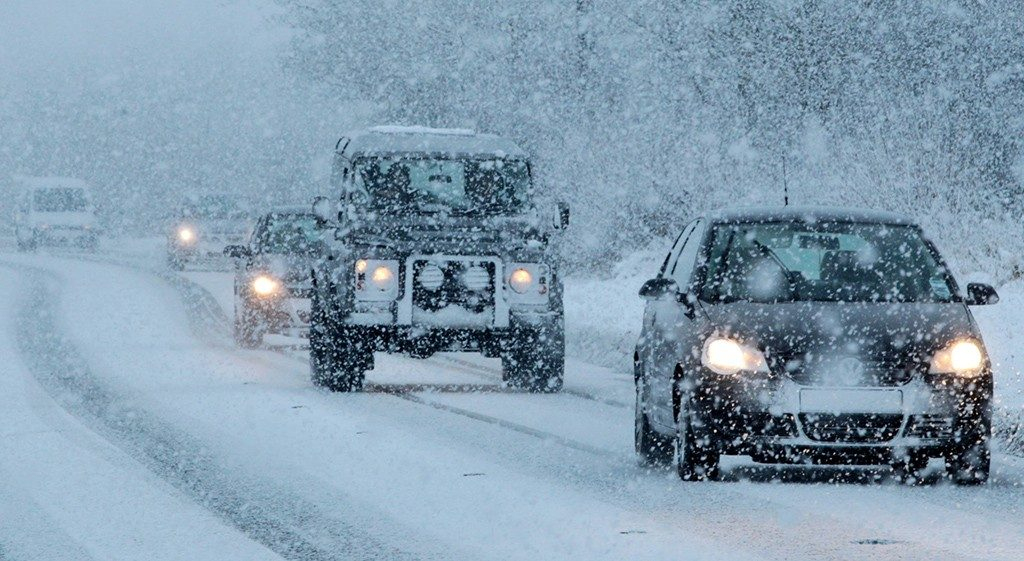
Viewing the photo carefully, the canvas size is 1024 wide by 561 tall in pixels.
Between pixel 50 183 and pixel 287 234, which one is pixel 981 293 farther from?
pixel 50 183

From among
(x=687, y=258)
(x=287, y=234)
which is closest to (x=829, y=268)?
(x=687, y=258)

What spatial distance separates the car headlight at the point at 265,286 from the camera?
21.1 meters

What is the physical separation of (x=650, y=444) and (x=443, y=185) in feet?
20.8

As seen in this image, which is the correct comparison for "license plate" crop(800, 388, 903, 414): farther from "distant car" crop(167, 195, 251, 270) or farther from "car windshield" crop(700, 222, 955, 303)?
"distant car" crop(167, 195, 251, 270)

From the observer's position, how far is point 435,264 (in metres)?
16.2

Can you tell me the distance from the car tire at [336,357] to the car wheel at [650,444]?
17.6 ft

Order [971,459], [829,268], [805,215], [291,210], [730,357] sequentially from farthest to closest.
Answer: [291,210] → [805,215] → [829,268] → [971,459] → [730,357]

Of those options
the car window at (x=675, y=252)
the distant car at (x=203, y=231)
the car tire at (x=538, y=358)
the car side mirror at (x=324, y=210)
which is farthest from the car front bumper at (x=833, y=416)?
the distant car at (x=203, y=231)

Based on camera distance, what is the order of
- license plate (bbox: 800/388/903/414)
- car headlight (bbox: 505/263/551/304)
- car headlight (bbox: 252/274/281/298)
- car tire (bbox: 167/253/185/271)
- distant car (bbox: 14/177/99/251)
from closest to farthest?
license plate (bbox: 800/388/903/414)
car headlight (bbox: 505/263/551/304)
car headlight (bbox: 252/274/281/298)
car tire (bbox: 167/253/185/271)
distant car (bbox: 14/177/99/251)

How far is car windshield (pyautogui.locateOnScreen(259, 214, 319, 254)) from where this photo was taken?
22.2 m

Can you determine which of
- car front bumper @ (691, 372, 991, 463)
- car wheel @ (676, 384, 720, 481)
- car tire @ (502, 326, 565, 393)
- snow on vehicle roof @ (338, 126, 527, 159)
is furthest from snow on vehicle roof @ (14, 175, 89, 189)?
car front bumper @ (691, 372, 991, 463)

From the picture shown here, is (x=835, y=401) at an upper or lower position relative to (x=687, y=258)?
lower

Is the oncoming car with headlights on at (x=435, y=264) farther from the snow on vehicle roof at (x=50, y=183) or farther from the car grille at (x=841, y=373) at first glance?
the snow on vehicle roof at (x=50, y=183)

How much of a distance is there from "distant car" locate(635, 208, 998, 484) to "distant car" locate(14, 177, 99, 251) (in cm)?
4476
